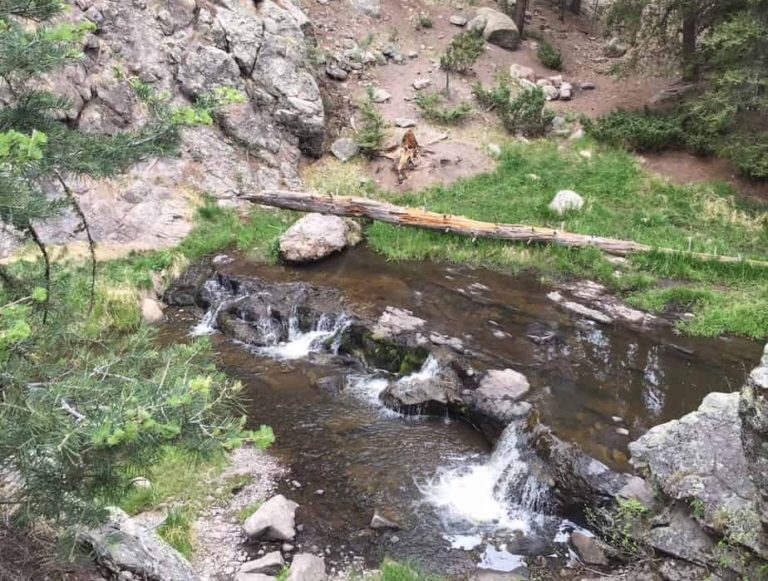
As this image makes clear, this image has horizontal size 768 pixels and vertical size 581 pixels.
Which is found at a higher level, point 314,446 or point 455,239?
point 455,239

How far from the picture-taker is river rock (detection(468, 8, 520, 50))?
88.8ft

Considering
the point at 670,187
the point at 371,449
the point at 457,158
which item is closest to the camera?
the point at 371,449

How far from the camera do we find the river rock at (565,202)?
1838cm

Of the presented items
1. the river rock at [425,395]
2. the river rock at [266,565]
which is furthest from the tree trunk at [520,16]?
the river rock at [266,565]

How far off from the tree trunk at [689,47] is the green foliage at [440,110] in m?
7.49

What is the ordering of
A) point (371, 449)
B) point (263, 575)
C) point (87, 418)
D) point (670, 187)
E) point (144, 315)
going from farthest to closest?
point (670, 187) → point (144, 315) → point (371, 449) → point (263, 575) → point (87, 418)

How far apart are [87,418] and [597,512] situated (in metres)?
7.18

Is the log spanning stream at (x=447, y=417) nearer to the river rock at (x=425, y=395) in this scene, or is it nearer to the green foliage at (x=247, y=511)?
the river rock at (x=425, y=395)

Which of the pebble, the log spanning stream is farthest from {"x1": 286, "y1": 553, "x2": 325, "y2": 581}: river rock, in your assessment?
the pebble

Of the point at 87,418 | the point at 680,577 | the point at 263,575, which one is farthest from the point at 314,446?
the point at 87,418

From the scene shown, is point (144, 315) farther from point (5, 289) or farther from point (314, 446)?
point (5, 289)

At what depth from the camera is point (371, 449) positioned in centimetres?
998

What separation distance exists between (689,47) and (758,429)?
20250mm

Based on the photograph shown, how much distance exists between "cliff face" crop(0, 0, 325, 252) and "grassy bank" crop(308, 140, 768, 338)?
223 centimetres
